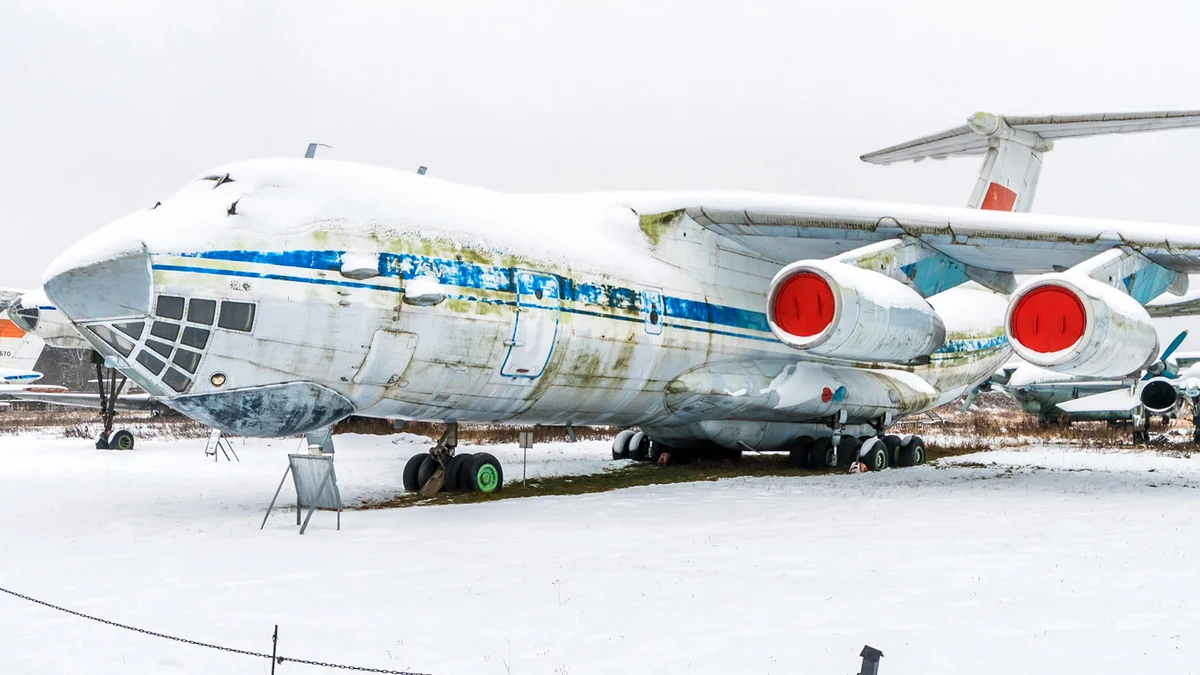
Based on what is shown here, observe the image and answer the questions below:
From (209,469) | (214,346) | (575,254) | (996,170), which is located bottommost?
(209,469)

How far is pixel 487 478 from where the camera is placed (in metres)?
9.87

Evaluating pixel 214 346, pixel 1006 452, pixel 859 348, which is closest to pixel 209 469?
pixel 214 346

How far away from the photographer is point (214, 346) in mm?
7578

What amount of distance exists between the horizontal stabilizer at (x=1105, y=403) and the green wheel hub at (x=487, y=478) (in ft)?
69.4

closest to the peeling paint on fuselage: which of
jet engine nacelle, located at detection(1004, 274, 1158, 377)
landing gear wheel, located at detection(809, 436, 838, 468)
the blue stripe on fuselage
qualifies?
the blue stripe on fuselage

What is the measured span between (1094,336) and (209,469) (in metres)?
11.0

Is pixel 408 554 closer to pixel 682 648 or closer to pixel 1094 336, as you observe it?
pixel 682 648

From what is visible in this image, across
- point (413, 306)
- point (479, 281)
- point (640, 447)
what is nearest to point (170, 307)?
point (413, 306)

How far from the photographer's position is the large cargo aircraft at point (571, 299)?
300 inches

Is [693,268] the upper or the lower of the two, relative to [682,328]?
upper

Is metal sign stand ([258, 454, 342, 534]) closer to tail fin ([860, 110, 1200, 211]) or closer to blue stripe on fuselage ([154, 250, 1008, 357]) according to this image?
blue stripe on fuselage ([154, 250, 1008, 357])

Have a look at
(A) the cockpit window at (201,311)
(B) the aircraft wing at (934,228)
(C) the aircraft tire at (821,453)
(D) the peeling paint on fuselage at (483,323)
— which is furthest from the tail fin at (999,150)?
(A) the cockpit window at (201,311)

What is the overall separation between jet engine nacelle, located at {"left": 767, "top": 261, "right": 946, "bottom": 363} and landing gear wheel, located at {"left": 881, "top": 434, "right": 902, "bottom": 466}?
Result: 4.31 m

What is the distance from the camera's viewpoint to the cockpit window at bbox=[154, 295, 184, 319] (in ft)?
24.1
